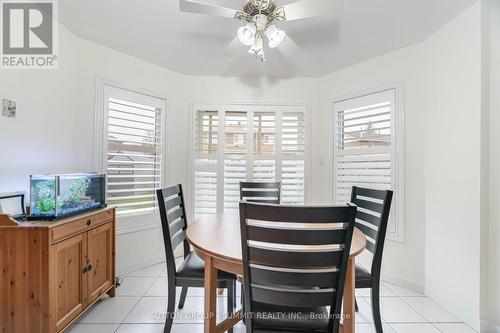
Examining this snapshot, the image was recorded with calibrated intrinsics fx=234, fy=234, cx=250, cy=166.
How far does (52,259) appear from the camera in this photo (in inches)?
60.2

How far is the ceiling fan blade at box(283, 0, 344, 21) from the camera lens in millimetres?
1419

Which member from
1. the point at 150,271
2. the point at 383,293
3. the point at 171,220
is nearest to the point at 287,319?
the point at 171,220

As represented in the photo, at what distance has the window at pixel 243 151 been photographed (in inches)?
128

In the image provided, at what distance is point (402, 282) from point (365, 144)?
61.4 inches

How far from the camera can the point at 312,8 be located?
58.0 inches

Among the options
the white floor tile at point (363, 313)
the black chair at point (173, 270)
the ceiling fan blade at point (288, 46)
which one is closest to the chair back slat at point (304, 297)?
the black chair at point (173, 270)

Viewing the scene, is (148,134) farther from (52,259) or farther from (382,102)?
(382,102)

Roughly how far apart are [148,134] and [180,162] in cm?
54

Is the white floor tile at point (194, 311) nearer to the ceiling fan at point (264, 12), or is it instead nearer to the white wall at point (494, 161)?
the white wall at point (494, 161)

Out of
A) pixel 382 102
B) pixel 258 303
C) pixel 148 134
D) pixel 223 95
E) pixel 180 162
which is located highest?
pixel 223 95

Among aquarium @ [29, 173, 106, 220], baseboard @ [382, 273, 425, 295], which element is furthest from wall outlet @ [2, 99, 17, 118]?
baseboard @ [382, 273, 425, 295]

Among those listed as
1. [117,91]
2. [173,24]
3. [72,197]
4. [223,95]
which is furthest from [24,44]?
[223,95]

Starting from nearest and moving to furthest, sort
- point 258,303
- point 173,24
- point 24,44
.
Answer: point 258,303, point 24,44, point 173,24

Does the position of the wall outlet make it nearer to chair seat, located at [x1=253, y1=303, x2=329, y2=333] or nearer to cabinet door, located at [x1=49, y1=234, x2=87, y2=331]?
cabinet door, located at [x1=49, y1=234, x2=87, y2=331]
